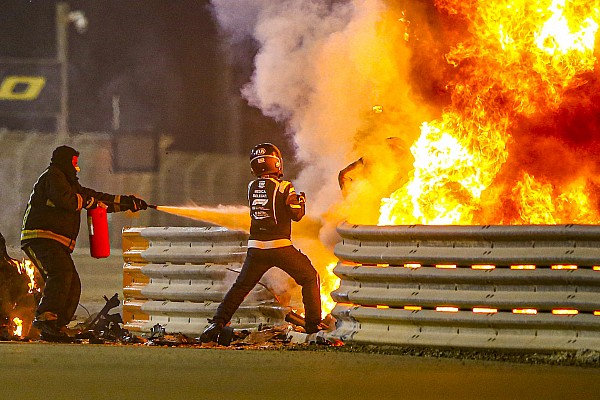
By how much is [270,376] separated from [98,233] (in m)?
4.74

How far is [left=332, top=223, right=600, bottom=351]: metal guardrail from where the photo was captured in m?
9.58

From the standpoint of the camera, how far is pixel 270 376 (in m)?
8.97

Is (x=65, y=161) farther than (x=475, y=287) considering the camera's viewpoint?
Yes

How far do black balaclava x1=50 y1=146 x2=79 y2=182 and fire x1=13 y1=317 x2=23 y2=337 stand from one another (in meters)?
1.42

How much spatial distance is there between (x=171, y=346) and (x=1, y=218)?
440 inches

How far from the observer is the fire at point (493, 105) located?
12.8 m

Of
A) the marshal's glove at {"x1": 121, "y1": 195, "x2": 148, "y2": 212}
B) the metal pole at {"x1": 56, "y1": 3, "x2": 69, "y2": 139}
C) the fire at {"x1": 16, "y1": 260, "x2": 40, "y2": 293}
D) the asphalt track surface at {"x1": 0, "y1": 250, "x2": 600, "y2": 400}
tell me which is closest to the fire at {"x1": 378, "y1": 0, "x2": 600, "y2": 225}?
the marshal's glove at {"x1": 121, "y1": 195, "x2": 148, "y2": 212}

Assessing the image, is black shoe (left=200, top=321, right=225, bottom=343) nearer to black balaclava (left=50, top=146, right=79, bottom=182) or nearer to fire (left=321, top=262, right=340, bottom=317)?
fire (left=321, top=262, right=340, bottom=317)

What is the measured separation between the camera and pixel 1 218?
72.4 ft

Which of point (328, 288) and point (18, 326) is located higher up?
point (328, 288)

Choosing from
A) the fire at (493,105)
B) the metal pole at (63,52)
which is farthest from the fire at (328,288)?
the metal pole at (63,52)

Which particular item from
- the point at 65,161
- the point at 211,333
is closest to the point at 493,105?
the point at 211,333

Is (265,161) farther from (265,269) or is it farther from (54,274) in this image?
(54,274)

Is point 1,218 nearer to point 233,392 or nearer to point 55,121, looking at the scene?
point 55,121
